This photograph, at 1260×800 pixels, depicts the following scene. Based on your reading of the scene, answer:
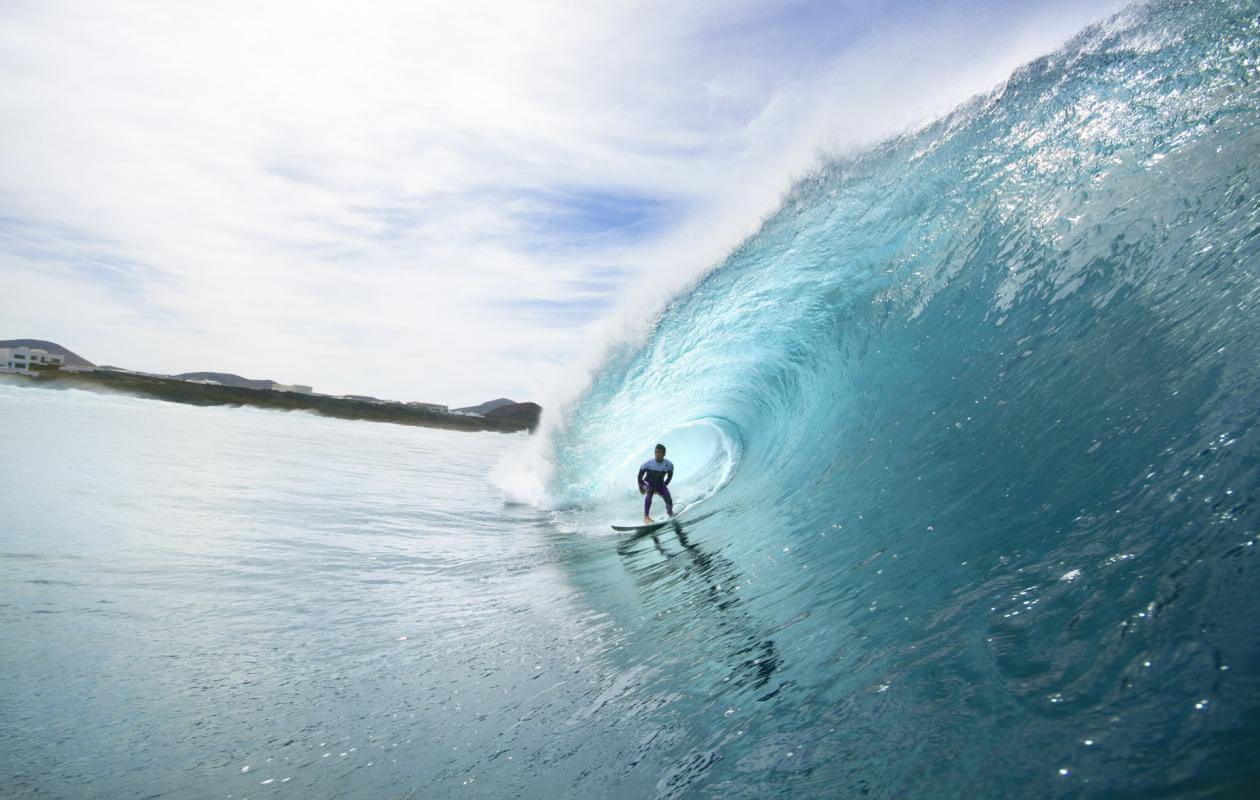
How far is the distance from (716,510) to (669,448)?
5.39 metres

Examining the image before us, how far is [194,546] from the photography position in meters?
7.58

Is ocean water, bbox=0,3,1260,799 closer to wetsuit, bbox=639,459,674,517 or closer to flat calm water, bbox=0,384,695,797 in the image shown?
flat calm water, bbox=0,384,695,797

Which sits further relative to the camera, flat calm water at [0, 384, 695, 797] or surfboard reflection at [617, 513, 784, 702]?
surfboard reflection at [617, 513, 784, 702]

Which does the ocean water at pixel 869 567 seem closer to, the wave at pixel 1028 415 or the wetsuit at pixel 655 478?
the wave at pixel 1028 415

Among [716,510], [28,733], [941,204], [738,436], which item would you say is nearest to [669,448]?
[738,436]

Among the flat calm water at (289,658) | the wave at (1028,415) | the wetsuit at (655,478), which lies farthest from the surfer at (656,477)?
the flat calm water at (289,658)

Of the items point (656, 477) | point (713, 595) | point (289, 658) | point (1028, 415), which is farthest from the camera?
point (656, 477)

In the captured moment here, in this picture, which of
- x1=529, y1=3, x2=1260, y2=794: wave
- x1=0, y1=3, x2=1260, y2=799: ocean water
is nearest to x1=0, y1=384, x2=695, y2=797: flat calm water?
x1=0, y1=3, x2=1260, y2=799: ocean water

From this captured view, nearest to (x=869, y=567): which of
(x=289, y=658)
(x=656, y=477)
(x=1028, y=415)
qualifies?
(x=1028, y=415)

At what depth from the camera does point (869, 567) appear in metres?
4.61

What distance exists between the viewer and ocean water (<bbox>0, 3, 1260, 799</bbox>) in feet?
8.64

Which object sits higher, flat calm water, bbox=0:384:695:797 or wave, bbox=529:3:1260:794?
wave, bbox=529:3:1260:794

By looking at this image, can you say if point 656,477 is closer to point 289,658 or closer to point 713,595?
point 713,595

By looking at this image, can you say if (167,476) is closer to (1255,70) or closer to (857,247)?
(857,247)
